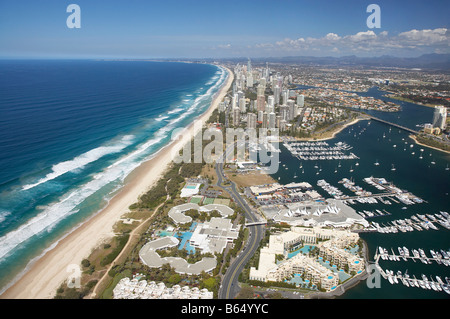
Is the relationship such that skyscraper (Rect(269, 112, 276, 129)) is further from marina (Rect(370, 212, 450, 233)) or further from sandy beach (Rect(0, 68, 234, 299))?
marina (Rect(370, 212, 450, 233))

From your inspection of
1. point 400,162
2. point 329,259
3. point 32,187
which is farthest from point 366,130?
point 32,187

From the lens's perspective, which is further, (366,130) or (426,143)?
(366,130)

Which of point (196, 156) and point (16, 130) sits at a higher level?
point (16, 130)

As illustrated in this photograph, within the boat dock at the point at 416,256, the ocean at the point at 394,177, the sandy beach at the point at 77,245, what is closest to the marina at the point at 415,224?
the ocean at the point at 394,177

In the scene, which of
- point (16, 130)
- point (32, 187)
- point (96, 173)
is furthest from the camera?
point (16, 130)

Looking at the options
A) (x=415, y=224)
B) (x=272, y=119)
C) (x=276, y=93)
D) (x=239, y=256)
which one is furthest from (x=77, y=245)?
(x=276, y=93)

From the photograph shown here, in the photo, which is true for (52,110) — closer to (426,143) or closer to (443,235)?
(443,235)

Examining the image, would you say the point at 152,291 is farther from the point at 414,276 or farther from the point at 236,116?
the point at 236,116
